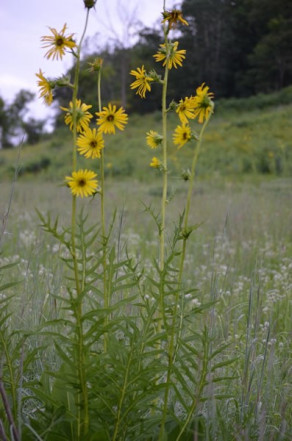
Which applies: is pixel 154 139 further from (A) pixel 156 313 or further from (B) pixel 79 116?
(A) pixel 156 313

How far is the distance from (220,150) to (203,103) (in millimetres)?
13396

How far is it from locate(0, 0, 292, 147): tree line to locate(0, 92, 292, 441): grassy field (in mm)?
5299

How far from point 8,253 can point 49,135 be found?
23976 mm

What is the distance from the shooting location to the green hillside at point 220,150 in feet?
39.2

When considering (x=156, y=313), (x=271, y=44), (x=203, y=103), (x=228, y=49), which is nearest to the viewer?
(x=203, y=103)

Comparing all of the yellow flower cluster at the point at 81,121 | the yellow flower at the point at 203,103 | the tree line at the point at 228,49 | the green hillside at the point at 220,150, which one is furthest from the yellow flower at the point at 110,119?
the tree line at the point at 228,49

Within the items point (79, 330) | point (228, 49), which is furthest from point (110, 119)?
point (228, 49)

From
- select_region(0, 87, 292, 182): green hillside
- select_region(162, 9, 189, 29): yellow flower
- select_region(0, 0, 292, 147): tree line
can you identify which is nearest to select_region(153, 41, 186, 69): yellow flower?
select_region(162, 9, 189, 29): yellow flower

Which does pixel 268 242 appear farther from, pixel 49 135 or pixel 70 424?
pixel 49 135

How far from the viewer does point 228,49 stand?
835 inches

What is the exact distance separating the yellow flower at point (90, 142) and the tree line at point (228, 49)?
16.1 metres

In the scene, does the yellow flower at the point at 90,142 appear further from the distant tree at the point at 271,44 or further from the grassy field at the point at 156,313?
the distant tree at the point at 271,44

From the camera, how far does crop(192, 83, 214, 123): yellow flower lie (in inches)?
42.2

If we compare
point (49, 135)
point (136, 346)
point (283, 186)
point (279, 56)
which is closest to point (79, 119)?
point (136, 346)
